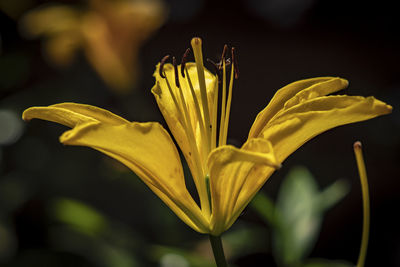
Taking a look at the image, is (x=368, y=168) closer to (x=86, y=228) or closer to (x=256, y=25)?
(x=256, y=25)

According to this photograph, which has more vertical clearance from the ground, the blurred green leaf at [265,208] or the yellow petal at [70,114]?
the yellow petal at [70,114]

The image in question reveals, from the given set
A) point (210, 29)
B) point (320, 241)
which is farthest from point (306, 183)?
point (210, 29)

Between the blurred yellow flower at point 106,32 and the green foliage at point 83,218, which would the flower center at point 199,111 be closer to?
the green foliage at point 83,218

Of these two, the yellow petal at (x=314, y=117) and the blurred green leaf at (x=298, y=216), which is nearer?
the yellow petal at (x=314, y=117)

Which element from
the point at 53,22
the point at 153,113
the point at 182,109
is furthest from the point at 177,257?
the point at 153,113

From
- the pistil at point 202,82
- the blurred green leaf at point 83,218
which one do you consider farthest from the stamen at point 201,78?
the blurred green leaf at point 83,218

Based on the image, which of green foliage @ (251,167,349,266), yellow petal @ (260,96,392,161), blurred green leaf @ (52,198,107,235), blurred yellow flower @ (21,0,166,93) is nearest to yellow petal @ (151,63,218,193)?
yellow petal @ (260,96,392,161)

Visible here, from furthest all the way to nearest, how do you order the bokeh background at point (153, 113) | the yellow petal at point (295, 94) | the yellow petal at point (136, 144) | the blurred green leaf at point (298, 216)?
the bokeh background at point (153, 113) < the blurred green leaf at point (298, 216) < the yellow petal at point (295, 94) < the yellow petal at point (136, 144)
